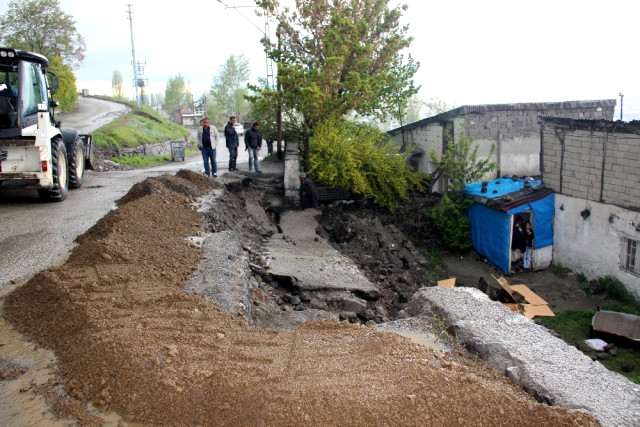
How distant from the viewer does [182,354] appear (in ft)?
16.2

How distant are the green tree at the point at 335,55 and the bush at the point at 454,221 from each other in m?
4.33

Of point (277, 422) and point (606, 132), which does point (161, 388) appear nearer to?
point (277, 422)

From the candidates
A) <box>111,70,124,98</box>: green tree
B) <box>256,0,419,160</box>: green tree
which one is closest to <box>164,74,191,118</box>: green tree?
<box>111,70,124,98</box>: green tree

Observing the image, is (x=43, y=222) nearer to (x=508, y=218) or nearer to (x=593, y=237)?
(x=508, y=218)

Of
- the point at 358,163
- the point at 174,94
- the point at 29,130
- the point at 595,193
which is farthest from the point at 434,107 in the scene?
the point at 174,94

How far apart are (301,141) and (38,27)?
64.2 ft

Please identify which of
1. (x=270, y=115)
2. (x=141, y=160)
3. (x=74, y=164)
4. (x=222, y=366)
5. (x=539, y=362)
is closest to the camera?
(x=222, y=366)

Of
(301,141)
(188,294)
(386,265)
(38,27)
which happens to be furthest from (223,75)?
(188,294)

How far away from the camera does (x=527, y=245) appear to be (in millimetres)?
15789

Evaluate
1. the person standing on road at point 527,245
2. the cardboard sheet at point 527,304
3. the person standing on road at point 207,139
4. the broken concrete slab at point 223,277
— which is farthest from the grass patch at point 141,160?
the cardboard sheet at point 527,304

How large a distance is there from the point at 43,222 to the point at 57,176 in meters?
1.70

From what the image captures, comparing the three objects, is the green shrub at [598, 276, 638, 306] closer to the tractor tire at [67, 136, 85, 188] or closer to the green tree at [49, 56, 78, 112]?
the tractor tire at [67, 136, 85, 188]

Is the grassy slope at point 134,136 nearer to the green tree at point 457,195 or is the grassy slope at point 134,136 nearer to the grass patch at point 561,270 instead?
the green tree at point 457,195

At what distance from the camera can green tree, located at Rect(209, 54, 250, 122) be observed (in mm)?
62000
